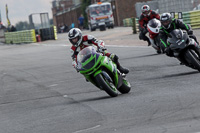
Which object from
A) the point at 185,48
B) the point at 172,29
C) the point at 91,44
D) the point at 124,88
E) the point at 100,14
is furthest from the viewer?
the point at 100,14

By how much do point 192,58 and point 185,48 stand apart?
363 mm

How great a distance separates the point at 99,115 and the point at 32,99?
3.58 m

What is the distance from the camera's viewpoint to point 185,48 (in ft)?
36.8

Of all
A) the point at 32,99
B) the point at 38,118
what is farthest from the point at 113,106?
the point at 32,99

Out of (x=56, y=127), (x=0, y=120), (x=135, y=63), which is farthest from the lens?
(x=135, y=63)

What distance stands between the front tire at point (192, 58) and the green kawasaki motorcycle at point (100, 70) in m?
1.85

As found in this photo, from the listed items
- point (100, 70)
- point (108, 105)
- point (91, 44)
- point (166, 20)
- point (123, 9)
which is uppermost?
point (166, 20)

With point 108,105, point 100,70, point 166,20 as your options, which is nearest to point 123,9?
point 166,20

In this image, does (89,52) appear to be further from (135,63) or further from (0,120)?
(135,63)

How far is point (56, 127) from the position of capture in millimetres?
7191

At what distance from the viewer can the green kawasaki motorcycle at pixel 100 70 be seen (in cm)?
947

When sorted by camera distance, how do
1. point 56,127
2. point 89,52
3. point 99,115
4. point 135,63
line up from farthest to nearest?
1. point 135,63
2. point 89,52
3. point 99,115
4. point 56,127

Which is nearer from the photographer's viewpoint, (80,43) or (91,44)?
(80,43)

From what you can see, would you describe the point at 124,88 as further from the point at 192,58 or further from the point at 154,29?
the point at 154,29
